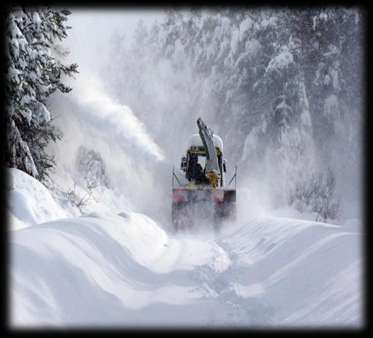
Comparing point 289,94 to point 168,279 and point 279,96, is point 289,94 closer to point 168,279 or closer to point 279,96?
point 279,96

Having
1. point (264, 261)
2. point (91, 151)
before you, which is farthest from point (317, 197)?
point (264, 261)

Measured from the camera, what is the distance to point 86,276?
20.3 ft

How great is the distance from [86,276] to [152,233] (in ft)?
20.2

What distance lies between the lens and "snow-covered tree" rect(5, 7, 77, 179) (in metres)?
11.7

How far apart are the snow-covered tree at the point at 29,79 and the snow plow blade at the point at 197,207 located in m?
4.51

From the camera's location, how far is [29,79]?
12852 mm

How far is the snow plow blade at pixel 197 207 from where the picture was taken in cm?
1605

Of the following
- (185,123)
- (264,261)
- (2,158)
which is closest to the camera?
(264,261)

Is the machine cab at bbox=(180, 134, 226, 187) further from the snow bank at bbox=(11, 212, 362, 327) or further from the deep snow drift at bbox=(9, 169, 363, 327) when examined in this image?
the snow bank at bbox=(11, 212, 362, 327)

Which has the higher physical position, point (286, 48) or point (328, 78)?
point (286, 48)

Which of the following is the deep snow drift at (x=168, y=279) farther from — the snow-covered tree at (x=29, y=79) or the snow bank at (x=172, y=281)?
the snow-covered tree at (x=29, y=79)

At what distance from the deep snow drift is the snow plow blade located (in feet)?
17.7

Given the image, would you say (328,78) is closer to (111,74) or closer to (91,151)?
(91,151)

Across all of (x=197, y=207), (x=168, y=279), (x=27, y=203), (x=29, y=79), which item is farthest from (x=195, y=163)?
(x=168, y=279)
